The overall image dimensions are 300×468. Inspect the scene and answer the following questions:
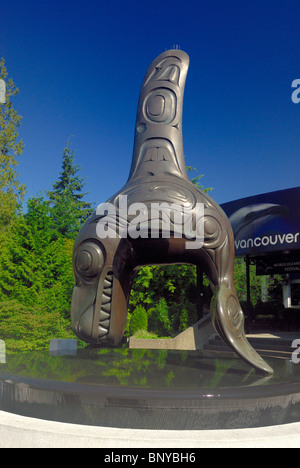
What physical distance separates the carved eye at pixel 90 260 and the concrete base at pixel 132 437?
2.24 meters

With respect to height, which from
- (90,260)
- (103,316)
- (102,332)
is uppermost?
(90,260)

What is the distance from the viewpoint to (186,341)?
15.2m

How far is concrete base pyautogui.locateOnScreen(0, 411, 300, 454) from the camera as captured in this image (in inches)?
154

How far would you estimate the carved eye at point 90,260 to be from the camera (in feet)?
19.9

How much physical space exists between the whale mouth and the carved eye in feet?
0.69

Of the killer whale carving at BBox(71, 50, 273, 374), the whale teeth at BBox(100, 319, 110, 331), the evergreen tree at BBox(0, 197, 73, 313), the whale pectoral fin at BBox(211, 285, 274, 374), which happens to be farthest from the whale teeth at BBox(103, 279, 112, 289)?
the evergreen tree at BBox(0, 197, 73, 313)

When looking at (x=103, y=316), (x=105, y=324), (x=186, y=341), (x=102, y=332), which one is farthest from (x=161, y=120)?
(x=186, y=341)

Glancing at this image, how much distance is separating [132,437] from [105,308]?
7.86 feet

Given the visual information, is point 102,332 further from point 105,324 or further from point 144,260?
point 144,260

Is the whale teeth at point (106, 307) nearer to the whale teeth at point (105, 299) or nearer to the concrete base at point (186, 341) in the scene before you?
the whale teeth at point (105, 299)

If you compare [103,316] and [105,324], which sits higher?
[103,316]

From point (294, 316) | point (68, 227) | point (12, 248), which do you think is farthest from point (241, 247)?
point (68, 227)

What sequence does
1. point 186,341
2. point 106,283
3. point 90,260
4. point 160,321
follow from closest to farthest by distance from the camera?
1. point 90,260
2. point 106,283
3. point 186,341
4. point 160,321
